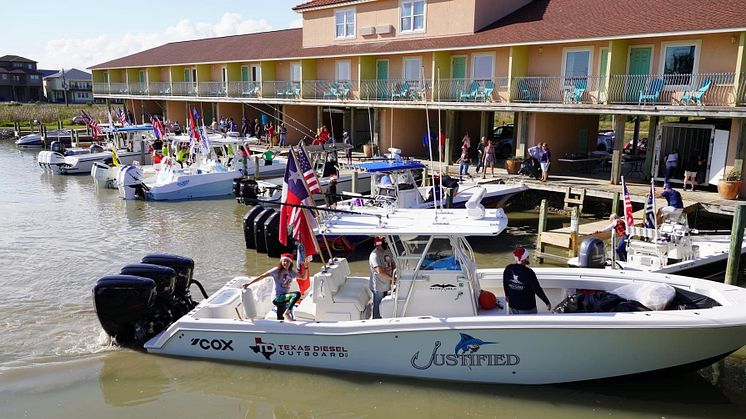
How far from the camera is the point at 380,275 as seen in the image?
9.07 meters

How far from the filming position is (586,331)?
308 inches

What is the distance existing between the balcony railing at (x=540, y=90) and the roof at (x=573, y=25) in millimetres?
1460

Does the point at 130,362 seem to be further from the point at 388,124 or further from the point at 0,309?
the point at 388,124

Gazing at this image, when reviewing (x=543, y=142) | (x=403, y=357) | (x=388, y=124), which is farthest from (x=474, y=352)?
(x=388, y=124)

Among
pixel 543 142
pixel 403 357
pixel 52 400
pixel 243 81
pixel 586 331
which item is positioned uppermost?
pixel 243 81

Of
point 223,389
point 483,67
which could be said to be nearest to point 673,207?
point 223,389

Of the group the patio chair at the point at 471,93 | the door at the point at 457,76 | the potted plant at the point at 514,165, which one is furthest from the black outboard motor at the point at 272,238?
the door at the point at 457,76

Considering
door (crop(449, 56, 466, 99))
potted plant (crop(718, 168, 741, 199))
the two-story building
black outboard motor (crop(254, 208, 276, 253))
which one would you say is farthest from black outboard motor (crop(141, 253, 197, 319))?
door (crop(449, 56, 466, 99))

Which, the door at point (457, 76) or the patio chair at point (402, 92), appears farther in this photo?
the patio chair at point (402, 92)

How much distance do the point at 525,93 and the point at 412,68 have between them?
6704mm

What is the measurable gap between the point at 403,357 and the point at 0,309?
8.53m

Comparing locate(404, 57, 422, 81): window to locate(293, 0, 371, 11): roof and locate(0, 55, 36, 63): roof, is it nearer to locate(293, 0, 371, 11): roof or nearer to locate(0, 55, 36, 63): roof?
locate(293, 0, 371, 11): roof

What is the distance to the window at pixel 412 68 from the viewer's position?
27531 millimetres

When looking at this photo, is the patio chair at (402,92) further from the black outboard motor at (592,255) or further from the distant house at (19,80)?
the distant house at (19,80)
